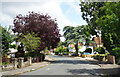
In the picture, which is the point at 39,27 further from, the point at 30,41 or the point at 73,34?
the point at 73,34

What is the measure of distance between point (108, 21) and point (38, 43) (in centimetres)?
1639

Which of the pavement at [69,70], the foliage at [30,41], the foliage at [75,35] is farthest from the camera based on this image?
the foliage at [75,35]

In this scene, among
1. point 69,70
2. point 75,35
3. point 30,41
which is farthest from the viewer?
point 75,35

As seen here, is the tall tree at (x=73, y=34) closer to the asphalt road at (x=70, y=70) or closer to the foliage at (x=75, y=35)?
the foliage at (x=75, y=35)

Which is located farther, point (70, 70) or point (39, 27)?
point (39, 27)

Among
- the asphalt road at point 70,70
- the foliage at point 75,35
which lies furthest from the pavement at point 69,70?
the foliage at point 75,35

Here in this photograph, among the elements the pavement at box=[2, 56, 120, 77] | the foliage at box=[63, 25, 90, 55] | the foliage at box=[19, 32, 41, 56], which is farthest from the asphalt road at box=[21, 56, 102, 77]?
the foliage at box=[63, 25, 90, 55]

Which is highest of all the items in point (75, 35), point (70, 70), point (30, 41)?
point (75, 35)

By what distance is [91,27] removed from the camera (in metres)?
27.8

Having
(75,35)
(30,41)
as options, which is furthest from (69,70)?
(75,35)

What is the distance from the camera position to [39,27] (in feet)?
84.8

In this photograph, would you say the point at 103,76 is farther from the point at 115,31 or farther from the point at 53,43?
the point at 53,43

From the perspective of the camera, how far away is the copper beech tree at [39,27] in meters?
26.3

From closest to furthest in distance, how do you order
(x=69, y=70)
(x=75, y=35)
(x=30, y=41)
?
(x=69, y=70)
(x=30, y=41)
(x=75, y=35)
